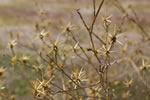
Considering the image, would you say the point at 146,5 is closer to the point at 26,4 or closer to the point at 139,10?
the point at 139,10

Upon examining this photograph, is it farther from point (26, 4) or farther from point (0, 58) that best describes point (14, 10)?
point (0, 58)

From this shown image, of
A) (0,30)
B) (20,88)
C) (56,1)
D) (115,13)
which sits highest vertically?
(56,1)

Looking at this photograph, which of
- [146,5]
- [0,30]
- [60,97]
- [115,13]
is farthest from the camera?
[146,5]

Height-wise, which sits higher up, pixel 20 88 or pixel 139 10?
pixel 139 10

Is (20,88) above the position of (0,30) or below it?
below

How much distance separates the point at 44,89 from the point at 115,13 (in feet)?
50.7

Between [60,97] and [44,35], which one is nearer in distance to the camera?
[44,35]

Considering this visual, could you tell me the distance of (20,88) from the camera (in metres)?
5.16

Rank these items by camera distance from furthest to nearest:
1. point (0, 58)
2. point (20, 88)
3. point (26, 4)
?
1. point (26, 4)
2. point (0, 58)
3. point (20, 88)

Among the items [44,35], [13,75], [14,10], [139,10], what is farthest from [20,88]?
[14,10]

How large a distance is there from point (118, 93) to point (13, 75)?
8.86 ft

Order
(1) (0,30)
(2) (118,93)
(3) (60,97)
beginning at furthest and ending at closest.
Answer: (1) (0,30) → (2) (118,93) → (3) (60,97)

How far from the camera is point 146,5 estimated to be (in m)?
18.7

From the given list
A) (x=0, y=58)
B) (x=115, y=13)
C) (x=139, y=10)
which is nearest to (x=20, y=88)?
(x=0, y=58)
